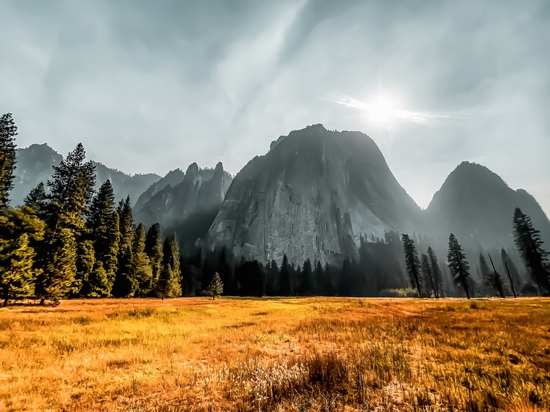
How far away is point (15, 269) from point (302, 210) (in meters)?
137

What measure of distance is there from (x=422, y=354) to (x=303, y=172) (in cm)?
Result: 16794

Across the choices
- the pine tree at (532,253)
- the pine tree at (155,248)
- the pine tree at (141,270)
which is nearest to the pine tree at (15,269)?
the pine tree at (141,270)

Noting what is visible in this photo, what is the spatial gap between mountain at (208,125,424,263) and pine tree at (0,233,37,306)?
4825 inches

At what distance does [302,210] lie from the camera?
15375 centimetres

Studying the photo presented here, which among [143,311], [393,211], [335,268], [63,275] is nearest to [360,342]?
[143,311]

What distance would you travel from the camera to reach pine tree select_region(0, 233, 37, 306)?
22.4 metres

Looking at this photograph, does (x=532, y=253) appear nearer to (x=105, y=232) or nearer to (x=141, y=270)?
(x=141, y=270)

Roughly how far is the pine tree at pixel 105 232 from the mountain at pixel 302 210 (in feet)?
341

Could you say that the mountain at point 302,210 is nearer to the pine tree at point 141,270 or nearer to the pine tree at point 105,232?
the pine tree at point 141,270

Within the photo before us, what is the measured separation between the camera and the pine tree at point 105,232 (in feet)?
139

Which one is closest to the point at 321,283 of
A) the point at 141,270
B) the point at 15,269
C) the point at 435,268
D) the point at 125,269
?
the point at 435,268

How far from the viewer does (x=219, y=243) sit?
155 m

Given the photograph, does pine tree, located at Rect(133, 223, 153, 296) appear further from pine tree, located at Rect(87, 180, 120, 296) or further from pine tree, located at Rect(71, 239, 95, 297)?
pine tree, located at Rect(71, 239, 95, 297)

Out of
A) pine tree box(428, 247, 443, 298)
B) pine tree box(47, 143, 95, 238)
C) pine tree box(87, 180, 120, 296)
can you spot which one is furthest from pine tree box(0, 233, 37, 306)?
pine tree box(428, 247, 443, 298)
